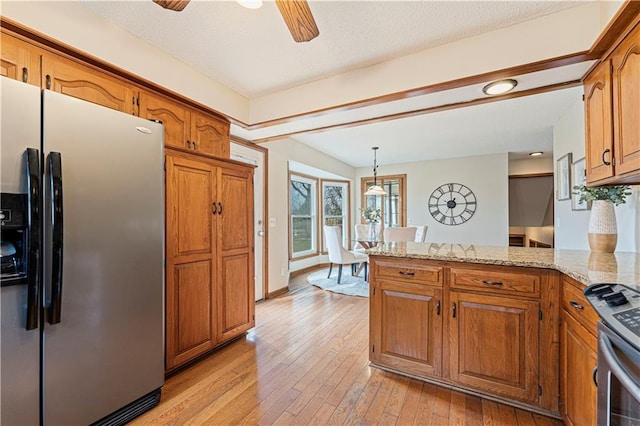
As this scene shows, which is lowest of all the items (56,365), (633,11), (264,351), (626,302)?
(264,351)

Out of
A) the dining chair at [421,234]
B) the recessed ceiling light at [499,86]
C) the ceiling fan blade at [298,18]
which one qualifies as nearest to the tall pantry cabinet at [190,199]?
the ceiling fan blade at [298,18]

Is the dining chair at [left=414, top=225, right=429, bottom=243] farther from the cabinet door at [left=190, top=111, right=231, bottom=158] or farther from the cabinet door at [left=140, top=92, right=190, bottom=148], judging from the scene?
the cabinet door at [left=140, top=92, right=190, bottom=148]

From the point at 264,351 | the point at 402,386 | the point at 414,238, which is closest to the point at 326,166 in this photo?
the point at 414,238

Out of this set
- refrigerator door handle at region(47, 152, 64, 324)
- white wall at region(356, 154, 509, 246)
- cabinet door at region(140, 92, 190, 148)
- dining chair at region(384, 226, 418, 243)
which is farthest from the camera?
white wall at region(356, 154, 509, 246)

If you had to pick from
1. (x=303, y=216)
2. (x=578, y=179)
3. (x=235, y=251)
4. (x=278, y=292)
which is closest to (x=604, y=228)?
(x=578, y=179)

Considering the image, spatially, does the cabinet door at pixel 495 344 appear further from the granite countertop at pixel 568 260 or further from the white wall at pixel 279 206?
the white wall at pixel 279 206

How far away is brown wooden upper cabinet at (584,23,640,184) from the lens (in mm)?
1370

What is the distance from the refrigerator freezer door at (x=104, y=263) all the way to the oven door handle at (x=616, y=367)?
2.18 metres

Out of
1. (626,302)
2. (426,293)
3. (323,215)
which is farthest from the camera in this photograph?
(323,215)

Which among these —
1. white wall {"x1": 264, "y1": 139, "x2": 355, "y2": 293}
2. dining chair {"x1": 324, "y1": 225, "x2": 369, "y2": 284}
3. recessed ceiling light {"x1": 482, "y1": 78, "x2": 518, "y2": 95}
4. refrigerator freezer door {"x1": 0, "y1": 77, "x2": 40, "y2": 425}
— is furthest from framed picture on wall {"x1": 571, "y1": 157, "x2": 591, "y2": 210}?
refrigerator freezer door {"x1": 0, "y1": 77, "x2": 40, "y2": 425}

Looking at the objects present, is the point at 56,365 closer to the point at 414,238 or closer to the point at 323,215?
the point at 414,238

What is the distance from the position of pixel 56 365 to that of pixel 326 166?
506 cm

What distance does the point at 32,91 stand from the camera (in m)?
1.29

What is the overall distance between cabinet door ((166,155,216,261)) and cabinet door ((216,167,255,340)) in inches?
4.8
